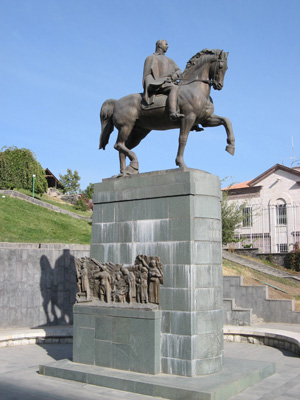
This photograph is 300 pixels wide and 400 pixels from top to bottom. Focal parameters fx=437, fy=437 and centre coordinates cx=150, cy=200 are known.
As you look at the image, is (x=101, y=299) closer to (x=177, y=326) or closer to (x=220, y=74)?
(x=177, y=326)

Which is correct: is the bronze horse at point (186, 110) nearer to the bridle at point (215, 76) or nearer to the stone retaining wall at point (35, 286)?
the bridle at point (215, 76)

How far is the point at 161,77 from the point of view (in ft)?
32.9

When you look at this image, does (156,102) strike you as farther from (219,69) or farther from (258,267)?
(258,267)

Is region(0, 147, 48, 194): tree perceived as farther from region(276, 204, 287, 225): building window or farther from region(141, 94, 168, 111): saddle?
region(141, 94, 168, 111): saddle

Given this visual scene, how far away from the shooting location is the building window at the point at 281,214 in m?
36.4

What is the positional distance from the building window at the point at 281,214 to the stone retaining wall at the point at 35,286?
24.4m

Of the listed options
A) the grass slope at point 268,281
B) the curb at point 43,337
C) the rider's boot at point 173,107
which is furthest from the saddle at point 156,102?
the grass slope at point 268,281

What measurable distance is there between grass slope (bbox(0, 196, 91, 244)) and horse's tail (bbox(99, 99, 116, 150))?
16294 mm

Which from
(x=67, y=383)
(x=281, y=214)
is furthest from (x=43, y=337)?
(x=281, y=214)

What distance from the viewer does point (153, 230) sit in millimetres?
9062

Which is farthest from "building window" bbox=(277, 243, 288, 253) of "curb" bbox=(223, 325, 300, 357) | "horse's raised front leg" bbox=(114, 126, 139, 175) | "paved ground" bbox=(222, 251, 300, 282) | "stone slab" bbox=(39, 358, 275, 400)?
"horse's raised front leg" bbox=(114, 126, 139, 175)

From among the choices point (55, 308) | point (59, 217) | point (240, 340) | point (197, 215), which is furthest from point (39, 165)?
point (197, 215)

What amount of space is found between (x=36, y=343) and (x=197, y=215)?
732 cm

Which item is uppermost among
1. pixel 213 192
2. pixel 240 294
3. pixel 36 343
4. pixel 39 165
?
pixel 39 165
